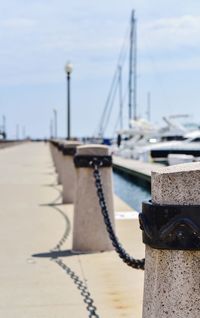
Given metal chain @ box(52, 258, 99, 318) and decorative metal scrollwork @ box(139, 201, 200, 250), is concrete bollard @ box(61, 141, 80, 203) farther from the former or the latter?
decorative metal scrollwork @ box(139, 201, 200, 250)

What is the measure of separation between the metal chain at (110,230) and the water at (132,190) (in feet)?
28.8

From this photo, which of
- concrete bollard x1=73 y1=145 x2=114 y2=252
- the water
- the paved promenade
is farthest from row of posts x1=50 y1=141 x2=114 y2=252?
the water

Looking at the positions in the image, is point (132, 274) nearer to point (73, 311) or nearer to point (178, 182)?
point (73, 311)

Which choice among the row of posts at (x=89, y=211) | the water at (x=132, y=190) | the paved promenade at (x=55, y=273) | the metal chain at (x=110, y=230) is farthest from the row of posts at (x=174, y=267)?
the water at (x=132, y=190)

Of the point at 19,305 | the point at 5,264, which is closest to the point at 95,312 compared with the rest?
the point at 19,305

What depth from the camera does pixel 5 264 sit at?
7598 millimetres

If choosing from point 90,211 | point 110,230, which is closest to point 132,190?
point 90,211

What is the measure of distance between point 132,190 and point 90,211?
13.9 m

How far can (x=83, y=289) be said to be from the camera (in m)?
6.37

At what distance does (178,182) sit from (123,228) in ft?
23.3

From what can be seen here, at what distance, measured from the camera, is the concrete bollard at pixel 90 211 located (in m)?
8.12

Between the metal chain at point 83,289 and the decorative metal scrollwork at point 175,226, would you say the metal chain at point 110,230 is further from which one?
the decorative metal scrollwork at point 175,226

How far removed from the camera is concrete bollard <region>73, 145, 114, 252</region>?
8117mm

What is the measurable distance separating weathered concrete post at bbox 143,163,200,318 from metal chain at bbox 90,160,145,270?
5.78 feet
